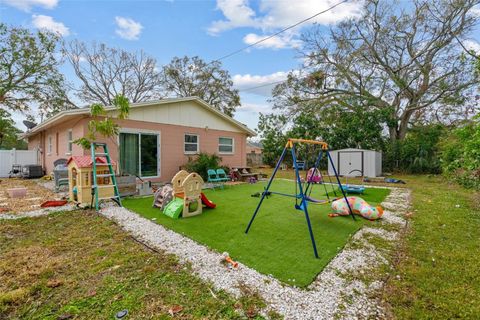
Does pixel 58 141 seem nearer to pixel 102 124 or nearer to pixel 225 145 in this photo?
pixel 102 124

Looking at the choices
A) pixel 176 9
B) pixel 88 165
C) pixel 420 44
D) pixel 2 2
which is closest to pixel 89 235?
pixel 88 165

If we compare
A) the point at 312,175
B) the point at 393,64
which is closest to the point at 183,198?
the point at 312,175

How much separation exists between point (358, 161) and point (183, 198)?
40.1 ft

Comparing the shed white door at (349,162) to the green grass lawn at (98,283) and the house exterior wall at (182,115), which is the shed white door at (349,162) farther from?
the green grass lawn at (98,283)

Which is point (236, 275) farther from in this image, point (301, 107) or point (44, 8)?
point (301, 107)

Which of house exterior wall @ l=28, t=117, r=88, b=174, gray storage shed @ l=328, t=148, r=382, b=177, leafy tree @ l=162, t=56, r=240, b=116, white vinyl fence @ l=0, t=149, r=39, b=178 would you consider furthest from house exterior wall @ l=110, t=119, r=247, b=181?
leafy tree @ l=162, t=56, r=240, b=116

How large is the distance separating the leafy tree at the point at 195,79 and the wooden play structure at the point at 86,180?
756 inches

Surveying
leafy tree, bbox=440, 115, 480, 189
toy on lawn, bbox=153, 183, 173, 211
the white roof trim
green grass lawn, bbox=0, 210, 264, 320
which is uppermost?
the white roof trim

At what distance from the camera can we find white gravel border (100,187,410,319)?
82.6 inches

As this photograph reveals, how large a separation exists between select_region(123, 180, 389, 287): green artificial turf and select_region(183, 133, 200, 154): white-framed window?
15.0ft

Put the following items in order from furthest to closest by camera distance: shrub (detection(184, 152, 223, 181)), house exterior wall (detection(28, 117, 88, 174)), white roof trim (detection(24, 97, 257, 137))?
1. shrub (detection(184, 152, 223, 181))
2. house exterior wall (detection(28, 117, 88, 174))
3. white roof trim (detection(24, 97, 257, 137))

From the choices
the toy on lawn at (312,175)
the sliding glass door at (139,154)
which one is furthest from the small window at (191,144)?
the toy on lawn at (312,175)

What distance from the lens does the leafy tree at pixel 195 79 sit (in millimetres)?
23984

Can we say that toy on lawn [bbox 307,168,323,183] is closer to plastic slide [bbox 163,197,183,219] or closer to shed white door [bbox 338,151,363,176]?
plastic slide [bbox 163,197,183,219]
